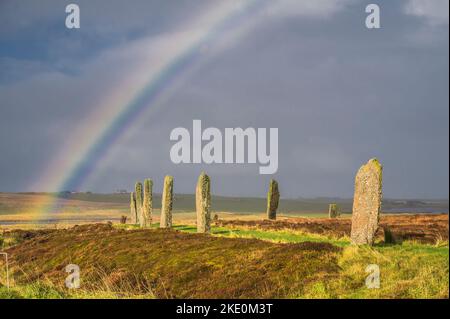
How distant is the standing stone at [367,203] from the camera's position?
2438cm

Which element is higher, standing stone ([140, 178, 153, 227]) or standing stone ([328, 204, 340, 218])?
standing stone ([140, 178, 153, 227])

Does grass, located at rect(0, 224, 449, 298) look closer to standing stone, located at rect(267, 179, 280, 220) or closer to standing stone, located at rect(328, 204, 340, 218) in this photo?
standing stone, located at rect(267, 179, 280, 220)

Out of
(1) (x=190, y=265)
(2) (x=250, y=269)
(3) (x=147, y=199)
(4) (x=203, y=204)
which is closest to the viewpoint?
(2) (x=250, y=269)

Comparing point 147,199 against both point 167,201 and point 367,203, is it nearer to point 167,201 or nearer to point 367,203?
point 167,201

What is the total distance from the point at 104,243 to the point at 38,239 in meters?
13.7

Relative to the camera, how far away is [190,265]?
2478cm

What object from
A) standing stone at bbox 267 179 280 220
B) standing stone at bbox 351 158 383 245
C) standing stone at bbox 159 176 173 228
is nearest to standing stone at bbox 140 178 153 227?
standing stone at bbox 159 176 173 228

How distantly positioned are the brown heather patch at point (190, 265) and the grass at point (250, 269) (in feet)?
0.13

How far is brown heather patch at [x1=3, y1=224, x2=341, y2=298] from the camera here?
19922 millimetres

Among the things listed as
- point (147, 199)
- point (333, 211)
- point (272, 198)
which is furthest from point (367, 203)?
point (333, 211)

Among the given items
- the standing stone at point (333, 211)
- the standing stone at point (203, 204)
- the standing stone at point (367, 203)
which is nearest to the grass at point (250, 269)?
the standing stone at point (367, 203)

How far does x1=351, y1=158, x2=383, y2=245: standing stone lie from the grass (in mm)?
847

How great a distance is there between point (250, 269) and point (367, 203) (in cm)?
655

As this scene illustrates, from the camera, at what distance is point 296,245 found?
78.8 feet
